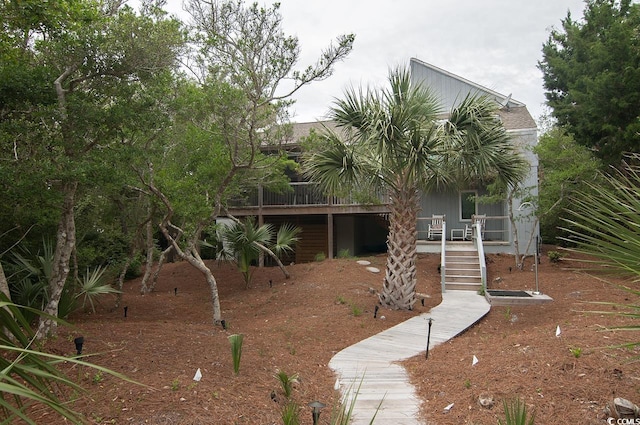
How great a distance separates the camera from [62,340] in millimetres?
5926

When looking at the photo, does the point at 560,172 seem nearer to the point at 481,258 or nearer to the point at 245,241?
the point at 481,258

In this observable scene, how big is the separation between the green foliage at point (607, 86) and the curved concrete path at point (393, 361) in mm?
5252

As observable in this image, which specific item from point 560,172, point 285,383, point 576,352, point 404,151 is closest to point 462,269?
point 560,172

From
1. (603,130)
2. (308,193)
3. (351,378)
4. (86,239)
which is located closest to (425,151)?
(351,378)

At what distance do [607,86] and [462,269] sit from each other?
5914 millimetres

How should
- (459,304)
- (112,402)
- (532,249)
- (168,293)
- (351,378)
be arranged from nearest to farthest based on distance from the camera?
(112,402), (351,378), (459,304), (168,293), (532,249)

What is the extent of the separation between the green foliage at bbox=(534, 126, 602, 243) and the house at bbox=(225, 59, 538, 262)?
78 centimetres

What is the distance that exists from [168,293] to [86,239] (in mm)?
2882

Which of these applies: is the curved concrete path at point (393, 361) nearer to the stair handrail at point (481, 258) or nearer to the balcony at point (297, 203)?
the stair handrail at point (481, 258)

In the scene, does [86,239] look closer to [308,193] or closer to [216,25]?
[216,25]

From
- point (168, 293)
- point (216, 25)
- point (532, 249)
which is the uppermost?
point (216, 25)

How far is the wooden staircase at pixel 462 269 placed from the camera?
12323 mm

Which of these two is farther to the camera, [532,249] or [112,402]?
[532,249]

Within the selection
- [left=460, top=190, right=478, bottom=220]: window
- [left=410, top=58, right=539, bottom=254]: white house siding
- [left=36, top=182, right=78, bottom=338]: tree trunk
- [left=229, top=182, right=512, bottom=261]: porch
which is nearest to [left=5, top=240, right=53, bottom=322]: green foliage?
[left=36, top=182, right=78, bottom=338]: tree trunk
